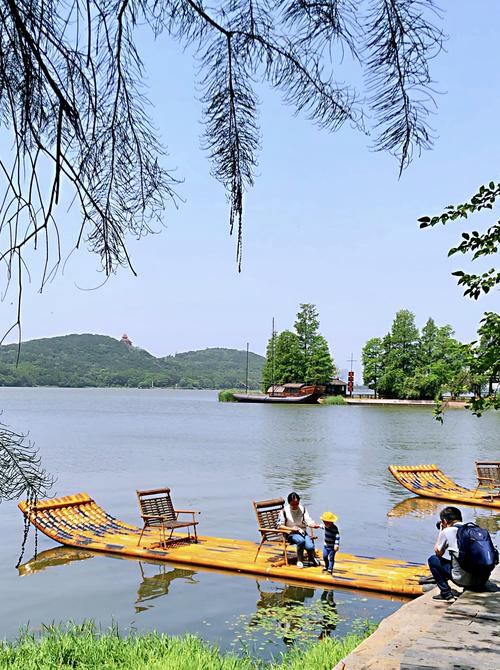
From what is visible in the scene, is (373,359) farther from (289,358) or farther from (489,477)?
(489,477)

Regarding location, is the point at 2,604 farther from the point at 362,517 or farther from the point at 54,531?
the point at 362,517

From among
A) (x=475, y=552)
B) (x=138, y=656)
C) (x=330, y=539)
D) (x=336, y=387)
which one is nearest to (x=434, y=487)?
(x=330, y=539)

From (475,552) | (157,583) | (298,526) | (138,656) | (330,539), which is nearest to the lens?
(138,656)

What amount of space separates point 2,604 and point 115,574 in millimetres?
1956

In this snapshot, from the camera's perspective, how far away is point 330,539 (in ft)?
36.7

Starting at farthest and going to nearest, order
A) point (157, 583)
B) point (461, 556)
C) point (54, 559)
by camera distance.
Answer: point (54, 559)
point (157, 583)
point (461, 556)

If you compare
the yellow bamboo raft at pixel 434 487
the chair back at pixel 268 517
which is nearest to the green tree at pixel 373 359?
the yellow bamboo raft at pixel 434 487

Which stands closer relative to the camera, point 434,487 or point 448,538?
point 448,538

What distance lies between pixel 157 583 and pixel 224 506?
9741 millimetres

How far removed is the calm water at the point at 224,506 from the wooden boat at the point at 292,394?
4197cm

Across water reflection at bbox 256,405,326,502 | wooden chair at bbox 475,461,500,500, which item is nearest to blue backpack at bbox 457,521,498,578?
wooden chair at bbox 475,461,500,500

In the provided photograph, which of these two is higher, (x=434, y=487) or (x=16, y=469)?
(x=16, y=469)

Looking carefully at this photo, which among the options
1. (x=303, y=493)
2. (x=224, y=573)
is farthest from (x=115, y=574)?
(x=303, y=493)

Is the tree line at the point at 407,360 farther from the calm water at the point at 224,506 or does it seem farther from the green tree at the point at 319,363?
the calm water at the point at 224,506
